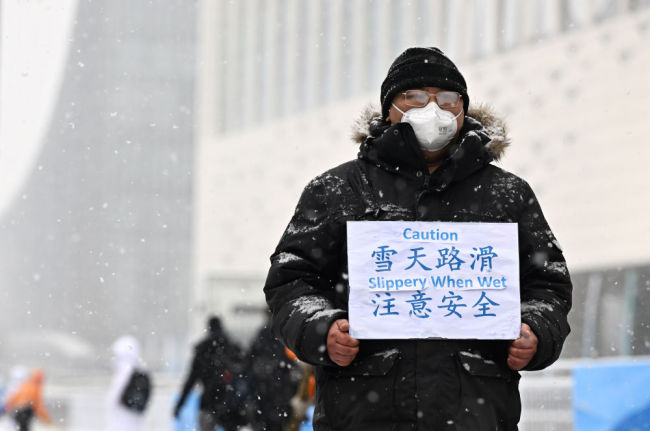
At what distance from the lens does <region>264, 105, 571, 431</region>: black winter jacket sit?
290cm

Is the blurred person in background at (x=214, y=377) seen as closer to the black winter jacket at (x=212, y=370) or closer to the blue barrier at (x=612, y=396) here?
the black winter jacket at (x=212, y=370)

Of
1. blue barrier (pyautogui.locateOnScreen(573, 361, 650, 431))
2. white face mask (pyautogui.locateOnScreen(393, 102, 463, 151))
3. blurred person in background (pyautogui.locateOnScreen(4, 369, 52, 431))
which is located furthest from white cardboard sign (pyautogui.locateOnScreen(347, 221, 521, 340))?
blurred person in background (pyautogui.locateOnScreen(4, 369, 52, 431))

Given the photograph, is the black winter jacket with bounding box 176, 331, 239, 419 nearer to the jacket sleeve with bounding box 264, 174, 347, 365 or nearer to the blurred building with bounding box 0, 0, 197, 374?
the jacket sleeve with bounding box 264, 174, 347, 365

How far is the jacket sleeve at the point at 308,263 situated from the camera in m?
2.99

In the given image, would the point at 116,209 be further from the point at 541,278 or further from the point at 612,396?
the point at 541,278

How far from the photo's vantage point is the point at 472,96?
924 inches

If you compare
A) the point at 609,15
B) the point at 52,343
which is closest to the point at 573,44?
the point at 609,15

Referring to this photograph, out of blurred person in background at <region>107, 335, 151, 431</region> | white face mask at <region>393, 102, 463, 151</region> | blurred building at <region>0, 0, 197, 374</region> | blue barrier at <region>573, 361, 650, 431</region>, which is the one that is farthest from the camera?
blurred building at <region>0, 0, 197, 374</region>

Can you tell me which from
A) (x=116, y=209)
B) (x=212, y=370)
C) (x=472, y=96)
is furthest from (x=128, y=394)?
(x=116, y=209)

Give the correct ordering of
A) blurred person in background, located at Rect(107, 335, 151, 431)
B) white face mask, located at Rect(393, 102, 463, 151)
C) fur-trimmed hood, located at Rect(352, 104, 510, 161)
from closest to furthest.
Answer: white face mask, located at Rect(393, 102, 463, 151)
fur-trimmed hood, located at Rect(352, 104, 510, 161)
blurred person in background, located at Rect(107, 335, 151, 431)

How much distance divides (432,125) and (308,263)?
0.43 metres

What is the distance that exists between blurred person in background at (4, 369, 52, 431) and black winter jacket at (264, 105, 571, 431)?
11928mm

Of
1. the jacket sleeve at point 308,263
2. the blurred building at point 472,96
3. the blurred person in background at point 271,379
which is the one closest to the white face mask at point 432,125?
the jacket sleeve at point 308,263

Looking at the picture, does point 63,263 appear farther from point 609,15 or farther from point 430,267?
point 430,267
